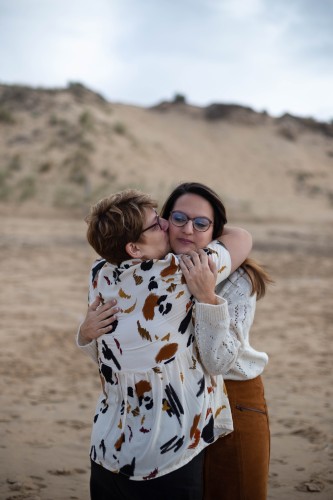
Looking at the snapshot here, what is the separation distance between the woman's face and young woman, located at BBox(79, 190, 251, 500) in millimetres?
164

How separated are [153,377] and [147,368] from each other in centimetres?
4

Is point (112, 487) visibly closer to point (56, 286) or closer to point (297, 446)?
point (297, 446)

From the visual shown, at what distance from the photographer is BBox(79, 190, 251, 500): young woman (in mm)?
2227

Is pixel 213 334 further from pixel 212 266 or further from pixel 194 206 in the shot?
pixel 194 206

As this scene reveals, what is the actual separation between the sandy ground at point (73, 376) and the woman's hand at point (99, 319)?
2.02 m

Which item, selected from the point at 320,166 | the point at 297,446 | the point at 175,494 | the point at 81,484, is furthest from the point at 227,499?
the point at 320,166

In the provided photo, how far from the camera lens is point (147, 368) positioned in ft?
7.36

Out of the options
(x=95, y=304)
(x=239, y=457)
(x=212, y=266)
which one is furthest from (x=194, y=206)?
(x=239, y=457)

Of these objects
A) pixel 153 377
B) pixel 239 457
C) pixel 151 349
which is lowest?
pixel 239 457

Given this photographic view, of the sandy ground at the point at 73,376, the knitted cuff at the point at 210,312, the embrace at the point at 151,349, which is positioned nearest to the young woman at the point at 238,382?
the embrace at the point at 151,349

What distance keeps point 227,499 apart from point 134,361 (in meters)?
0.83

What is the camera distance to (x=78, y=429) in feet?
17.4

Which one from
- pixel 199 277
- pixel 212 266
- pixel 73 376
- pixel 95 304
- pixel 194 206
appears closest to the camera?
pixel 199 277

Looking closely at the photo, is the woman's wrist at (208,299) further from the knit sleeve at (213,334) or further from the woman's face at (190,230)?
the woman's face at (190,230)
